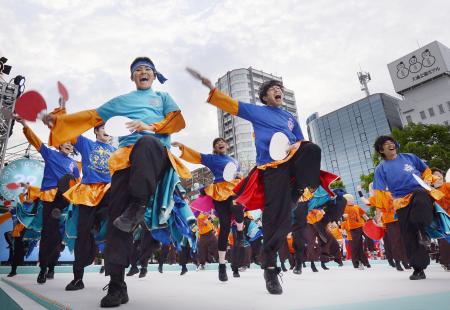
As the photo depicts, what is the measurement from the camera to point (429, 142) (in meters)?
20.1

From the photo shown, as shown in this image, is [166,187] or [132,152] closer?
[132,152]

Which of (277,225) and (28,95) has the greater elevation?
(28,95)

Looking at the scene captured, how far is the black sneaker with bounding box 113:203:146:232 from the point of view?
2191 mm

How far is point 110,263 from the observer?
225 centimetres

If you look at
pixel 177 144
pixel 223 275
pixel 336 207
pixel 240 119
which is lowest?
pixel 223 275

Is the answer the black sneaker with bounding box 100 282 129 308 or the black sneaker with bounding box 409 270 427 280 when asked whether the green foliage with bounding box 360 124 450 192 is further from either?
the black sneaker with bounding box 100 282 129 308

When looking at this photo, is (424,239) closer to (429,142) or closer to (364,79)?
(429,142)

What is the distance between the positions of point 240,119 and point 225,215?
52321mm

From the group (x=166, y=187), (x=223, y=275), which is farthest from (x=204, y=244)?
(x=166, y=187)

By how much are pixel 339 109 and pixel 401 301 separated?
6873 cm

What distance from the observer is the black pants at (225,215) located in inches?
196

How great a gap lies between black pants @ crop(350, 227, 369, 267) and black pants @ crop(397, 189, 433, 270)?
4.14 metres

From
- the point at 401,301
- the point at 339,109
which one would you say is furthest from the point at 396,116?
the point at 401,301

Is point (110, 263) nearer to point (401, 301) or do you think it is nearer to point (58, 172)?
point (401, 301)
